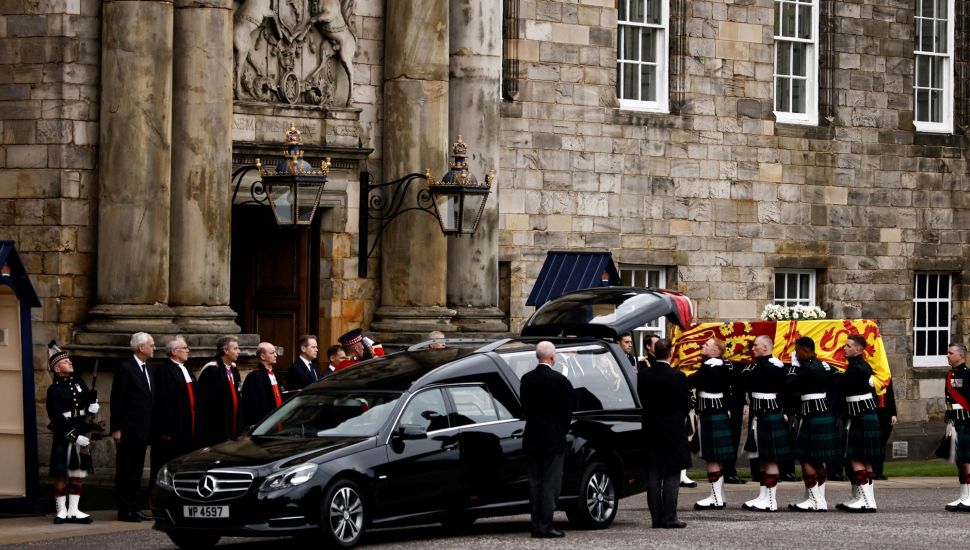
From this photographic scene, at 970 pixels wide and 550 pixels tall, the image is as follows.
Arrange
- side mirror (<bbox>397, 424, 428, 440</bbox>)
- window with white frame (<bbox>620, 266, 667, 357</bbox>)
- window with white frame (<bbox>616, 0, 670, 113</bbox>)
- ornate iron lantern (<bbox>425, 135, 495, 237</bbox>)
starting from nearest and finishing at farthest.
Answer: side mirror (<bbox>397, 424, 428, 440</bbox>)
ornate iron lantern (<bbox>425, 135, 495, 237</bbox>)
window with white frame (<bbox>616, 0, 670, 113</bbox>)
window with white frame (<bbox>620, 266, 667, 357</bbox>)

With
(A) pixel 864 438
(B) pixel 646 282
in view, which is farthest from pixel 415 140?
(A) pixel 864 438

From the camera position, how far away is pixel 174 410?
18781 mm

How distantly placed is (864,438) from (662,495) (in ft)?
9.34

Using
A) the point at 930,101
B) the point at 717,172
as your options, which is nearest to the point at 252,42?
the point at 717,172

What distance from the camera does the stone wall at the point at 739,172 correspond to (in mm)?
27484

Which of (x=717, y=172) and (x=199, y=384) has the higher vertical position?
(x=717, y=172)

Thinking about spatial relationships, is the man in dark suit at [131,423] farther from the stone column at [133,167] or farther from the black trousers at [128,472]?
the stone column at [133,167]

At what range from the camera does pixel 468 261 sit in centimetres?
2534

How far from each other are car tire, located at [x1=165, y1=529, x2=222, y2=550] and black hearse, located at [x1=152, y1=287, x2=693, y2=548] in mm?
18

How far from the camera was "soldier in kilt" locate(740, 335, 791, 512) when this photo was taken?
19766mm

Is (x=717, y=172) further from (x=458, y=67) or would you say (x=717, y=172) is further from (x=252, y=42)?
(x=252, y=42)

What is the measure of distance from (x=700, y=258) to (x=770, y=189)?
171cm

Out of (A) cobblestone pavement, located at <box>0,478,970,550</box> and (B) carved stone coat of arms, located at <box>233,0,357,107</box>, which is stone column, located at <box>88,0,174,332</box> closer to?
(B) carved stone coat of arms, located at <box>233,0,357,107</box>

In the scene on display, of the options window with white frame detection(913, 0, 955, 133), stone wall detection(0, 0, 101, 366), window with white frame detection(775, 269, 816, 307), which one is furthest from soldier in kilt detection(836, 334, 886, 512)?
window with white frame detection(913, 0, 955, 133)
